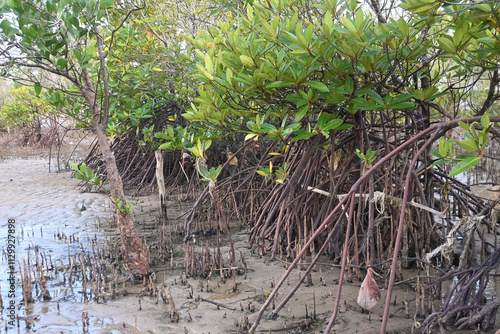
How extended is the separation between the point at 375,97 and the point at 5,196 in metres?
5.01

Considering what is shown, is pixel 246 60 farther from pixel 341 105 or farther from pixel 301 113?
pixel 341 105

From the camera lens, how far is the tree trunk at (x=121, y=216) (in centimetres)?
259

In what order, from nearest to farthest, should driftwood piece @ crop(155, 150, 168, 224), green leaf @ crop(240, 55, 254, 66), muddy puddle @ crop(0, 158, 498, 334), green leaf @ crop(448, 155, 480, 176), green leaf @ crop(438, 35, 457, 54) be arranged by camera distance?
1. green leaf @ crop(448, 155, 480, 176)
2. green leaf @ crop(438, 35, 457, 54)
3. muddy puddle @ crop(0, 158, 498, 334)
4. green leaf @ crop(240, 55, 254, 66)
5. driftwood piece @ crop(155, 150, 168, 224)

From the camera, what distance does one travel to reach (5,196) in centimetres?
539

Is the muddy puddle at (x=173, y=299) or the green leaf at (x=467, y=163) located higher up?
the green leaf at (x=467, y=163)

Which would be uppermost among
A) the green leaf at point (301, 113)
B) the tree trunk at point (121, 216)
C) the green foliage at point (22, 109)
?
the green foliage at point (22, 109)

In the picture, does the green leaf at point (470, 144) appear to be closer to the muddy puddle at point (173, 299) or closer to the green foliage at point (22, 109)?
the muddy puddle at point (173, 299)

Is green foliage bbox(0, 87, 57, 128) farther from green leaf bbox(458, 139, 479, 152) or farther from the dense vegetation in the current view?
green leaf bbox(458, 139, 479, 152)

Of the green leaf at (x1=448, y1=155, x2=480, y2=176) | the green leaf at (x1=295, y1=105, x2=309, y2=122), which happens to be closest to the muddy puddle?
the green leaf at (x1=448, y1=155, x2=480, y2=176)

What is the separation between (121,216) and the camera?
2.63m

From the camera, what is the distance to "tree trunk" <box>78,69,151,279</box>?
2.59 meters

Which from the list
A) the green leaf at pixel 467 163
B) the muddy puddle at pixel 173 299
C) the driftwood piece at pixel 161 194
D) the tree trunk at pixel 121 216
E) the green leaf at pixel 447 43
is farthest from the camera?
the driftwood piece at pixel 161 194

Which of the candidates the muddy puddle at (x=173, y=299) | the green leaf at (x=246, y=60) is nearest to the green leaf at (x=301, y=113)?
the green leaf at (x=246, y=60)

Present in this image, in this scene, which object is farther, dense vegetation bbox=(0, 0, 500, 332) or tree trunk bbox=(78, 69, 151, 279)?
tree trunk bbox=(78, 69, 151, 279)
